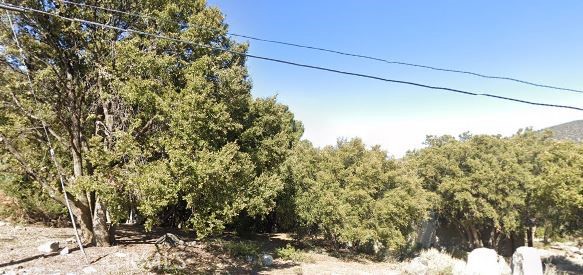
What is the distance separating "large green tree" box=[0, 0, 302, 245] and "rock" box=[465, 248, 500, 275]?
10.6m

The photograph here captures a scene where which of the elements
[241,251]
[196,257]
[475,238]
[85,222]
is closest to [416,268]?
[241,251]

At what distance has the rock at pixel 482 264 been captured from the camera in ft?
53.9

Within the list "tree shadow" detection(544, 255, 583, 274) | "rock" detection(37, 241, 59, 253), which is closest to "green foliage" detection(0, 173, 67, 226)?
"rock" detection(37, 241, 59, 253)

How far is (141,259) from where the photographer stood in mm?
11445

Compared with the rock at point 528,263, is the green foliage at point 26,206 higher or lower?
higher

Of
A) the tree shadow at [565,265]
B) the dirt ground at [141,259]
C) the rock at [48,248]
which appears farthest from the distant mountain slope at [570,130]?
the rock at [48,248]

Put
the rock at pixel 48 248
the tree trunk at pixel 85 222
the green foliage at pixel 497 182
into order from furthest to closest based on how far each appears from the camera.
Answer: the green foliage at pixel 497 182
the tree trunk at pixel 85 222
the rock at pixel 48 248

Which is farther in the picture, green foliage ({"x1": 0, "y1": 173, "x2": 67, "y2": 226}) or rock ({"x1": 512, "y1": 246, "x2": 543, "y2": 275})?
rock ({"x1": 512, "y1": 246, "x2": 543, "y2": 275})

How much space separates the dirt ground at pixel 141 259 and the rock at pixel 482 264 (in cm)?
336

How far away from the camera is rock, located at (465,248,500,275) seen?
16.4 m

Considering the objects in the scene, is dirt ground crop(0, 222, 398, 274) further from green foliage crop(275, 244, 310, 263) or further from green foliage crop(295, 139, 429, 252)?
green foliage crop(295, 139, 429, 252)

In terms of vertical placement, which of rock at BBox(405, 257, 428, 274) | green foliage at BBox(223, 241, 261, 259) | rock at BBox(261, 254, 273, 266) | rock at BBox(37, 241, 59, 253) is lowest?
rock at BBox(405, 257, 428, 274)

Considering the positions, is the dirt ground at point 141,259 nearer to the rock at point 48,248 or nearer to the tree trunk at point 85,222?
the rock at point 48,248

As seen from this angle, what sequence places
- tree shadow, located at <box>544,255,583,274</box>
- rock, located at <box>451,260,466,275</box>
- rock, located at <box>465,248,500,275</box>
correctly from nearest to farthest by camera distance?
rock, located at <box>451,260,466,275</box>, rock, located at <box>465,248,500,275</box>, tree shadow, located at <box>544,255,583,274</box>
